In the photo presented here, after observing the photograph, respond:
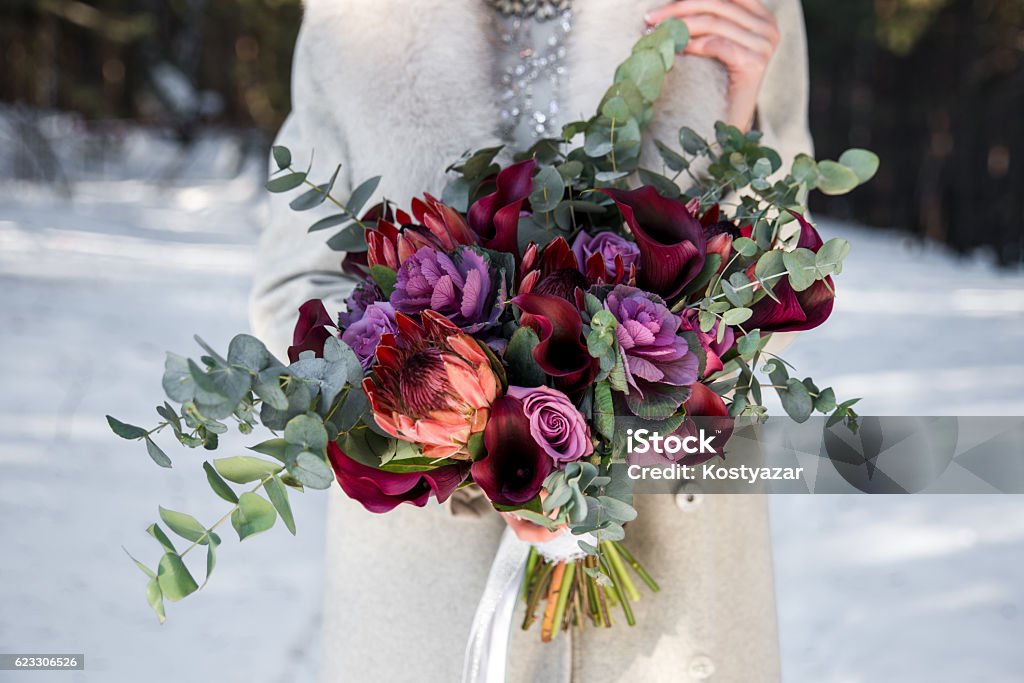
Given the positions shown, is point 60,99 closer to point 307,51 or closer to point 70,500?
point 70,500

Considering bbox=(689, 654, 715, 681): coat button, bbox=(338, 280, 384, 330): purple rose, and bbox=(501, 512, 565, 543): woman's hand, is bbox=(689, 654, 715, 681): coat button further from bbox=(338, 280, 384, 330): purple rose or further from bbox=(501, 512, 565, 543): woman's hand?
bbox=(338, 280, 384, 330): purple rose

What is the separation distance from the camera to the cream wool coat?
1.16 m

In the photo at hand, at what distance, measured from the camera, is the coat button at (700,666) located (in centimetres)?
116

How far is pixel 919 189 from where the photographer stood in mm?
10219

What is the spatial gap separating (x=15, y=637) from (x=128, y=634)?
1.01 feet

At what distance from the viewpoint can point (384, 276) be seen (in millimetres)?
905

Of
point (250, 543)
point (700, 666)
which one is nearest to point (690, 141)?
point (700, 666)

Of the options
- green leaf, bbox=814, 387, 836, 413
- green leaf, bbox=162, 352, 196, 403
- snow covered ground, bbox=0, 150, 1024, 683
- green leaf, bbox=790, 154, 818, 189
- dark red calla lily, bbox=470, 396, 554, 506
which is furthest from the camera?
snow covered ground, bbox=0, 150, 1024, 683

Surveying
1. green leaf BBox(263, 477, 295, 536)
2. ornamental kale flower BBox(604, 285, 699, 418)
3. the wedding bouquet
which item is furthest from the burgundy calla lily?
green leaf BBox(263, 477, 295, 536)

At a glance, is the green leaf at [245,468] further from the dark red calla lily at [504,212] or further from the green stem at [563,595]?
the green stem at [563,595]

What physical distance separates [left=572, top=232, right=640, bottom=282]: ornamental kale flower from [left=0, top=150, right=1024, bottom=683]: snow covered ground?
2.26 m

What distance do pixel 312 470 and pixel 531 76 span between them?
67 centimetres

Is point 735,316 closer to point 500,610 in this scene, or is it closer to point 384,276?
point 384,276

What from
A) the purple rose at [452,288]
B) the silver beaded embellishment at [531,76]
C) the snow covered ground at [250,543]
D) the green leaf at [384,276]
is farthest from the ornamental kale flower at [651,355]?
the snow covered ground at [250,543]
